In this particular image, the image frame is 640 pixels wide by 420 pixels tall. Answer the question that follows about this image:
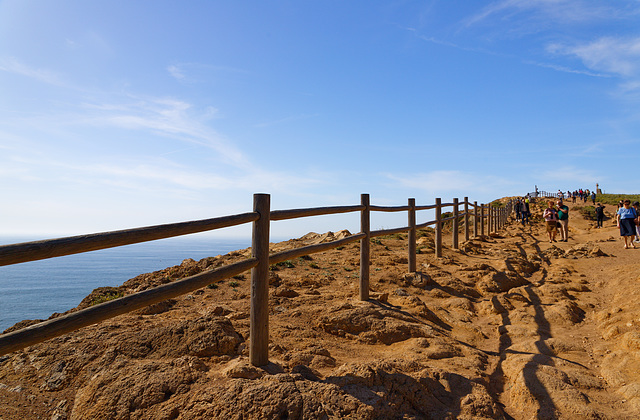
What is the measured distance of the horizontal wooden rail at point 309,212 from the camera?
10.7ft

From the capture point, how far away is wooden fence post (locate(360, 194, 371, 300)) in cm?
475

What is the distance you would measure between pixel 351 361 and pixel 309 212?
55.8 inches

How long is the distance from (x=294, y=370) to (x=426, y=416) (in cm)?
91

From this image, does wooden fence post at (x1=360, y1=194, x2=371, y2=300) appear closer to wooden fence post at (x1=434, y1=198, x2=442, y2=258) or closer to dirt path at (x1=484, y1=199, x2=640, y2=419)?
dirt path at (x1=484, y1=199, x2=640, y2=419)

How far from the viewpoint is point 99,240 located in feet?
6.51

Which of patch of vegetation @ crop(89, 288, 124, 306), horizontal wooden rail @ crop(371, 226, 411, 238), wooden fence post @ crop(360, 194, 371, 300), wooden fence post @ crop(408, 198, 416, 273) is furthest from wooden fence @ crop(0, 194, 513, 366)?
patch of vegetation @ crop(89, 288, 124, 306)

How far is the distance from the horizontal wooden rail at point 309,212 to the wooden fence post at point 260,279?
0.60ft

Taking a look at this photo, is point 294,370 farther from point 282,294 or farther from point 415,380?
point 282,294

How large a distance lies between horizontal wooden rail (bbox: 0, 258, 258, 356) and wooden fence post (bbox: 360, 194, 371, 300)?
92.7 inches

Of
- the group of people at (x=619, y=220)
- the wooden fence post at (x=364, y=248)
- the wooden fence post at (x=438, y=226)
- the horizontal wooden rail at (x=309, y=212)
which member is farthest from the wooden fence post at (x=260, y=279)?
the group of people at (x=619, y=220)

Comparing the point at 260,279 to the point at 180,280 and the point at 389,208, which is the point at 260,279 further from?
the point at 389,208

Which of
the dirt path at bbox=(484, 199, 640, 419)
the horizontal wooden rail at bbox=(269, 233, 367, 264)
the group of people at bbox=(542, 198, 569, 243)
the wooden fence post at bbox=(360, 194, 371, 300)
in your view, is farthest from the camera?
the group of people at bbox=(542, 198, 569, 243)

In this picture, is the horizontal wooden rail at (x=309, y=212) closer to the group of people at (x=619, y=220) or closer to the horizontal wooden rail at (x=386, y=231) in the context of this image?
the horizontal wooden rail at (x=386, y=231)

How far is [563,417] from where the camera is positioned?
97.4 inches
